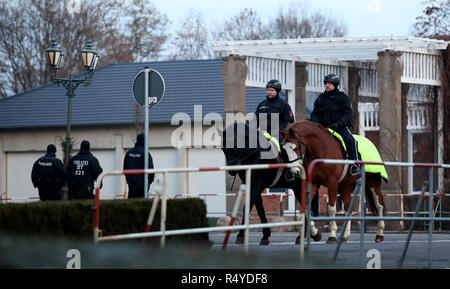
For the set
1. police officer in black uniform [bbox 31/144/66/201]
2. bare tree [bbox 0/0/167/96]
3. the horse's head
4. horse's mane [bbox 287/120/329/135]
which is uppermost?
bare tree [bbox 0/0/167/96]

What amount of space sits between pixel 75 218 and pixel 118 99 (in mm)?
39647

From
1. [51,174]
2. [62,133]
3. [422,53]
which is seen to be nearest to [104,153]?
[62,133]

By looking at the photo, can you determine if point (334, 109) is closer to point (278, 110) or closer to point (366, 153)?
point (366, 153)

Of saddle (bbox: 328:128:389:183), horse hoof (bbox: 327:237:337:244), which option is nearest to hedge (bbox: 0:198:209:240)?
horse hoof (bbox: 327:237:337:244)

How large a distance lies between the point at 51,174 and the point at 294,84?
34.4ft

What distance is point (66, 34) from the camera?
201 feet

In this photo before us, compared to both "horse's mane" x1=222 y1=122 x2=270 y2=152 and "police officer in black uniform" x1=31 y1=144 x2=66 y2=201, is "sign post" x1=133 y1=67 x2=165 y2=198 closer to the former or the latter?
"horse's mane" x1=222 y1=122 x2=270 y2=152

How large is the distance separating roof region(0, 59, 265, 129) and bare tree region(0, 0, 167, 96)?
24.1 ft

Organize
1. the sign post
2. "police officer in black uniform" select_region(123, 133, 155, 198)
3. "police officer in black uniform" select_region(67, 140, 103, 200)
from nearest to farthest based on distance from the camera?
the sign post, "police officer in black uniform" select_region(123, 133, 155, 198), "police officer in black uniform" select_region(67, 140, 103, 200)

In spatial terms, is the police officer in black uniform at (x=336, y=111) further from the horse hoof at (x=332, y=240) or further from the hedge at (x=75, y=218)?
the hedge at (x=75, y=218)

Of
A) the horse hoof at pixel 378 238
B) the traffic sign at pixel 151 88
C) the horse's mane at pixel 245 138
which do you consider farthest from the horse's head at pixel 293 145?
the horse hoof at pixel 378 238

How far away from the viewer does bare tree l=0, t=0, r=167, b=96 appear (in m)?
60.3

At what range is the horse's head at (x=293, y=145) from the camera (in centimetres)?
1619
